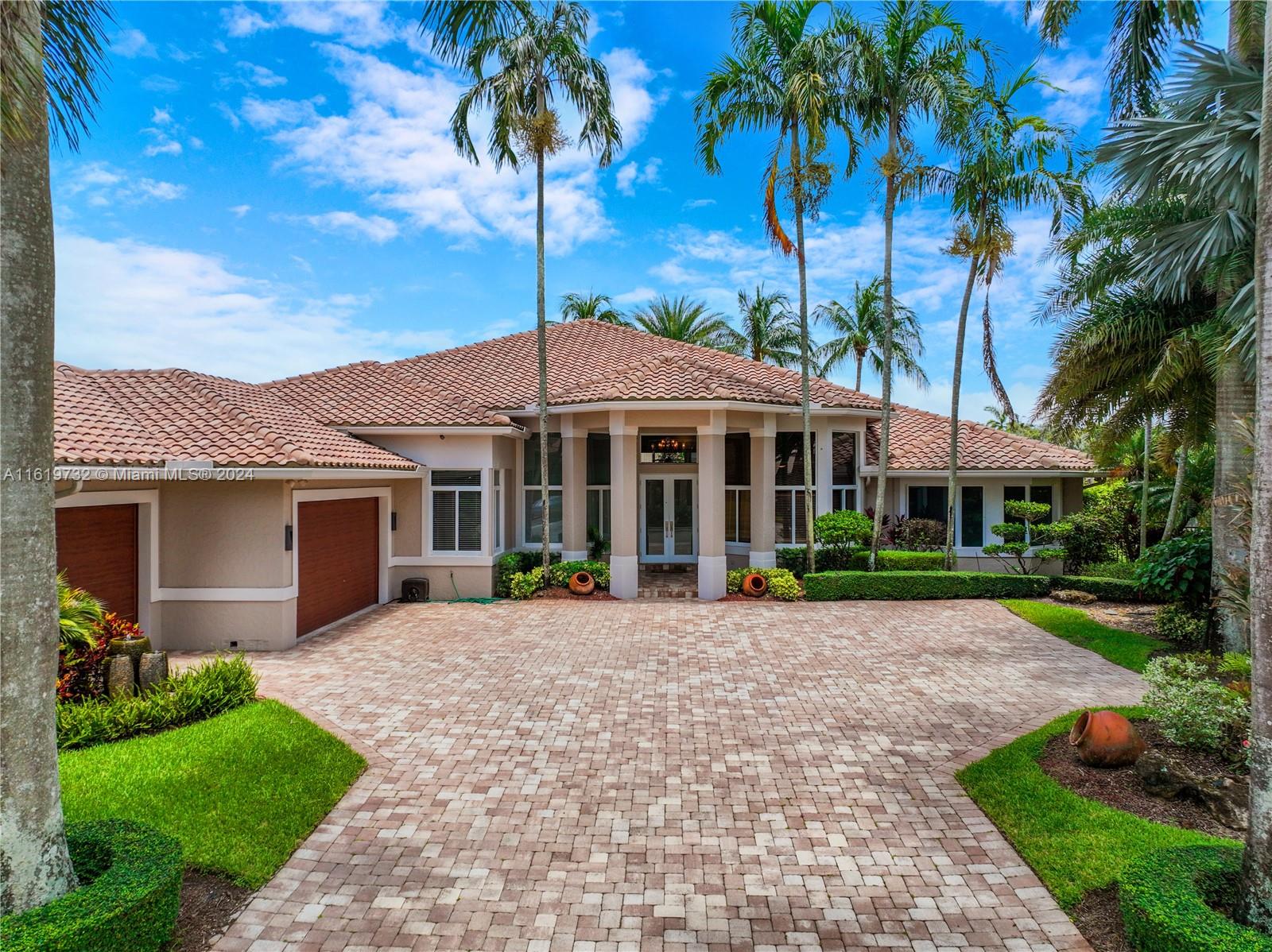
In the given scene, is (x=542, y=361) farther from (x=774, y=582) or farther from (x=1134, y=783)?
(x=1134, y=783)

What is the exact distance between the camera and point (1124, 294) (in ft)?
42.4

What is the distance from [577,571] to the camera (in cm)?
1563

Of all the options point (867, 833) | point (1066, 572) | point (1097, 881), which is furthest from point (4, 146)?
point (1066, 572)

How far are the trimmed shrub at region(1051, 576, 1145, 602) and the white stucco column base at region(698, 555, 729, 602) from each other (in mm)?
8312

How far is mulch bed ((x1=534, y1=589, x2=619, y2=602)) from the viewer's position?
15172 millimetres

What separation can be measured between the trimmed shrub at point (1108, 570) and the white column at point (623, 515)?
1164 cm

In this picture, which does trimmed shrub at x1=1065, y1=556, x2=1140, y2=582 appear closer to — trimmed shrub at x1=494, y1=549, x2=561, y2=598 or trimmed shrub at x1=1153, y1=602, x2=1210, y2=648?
trimmed shrub at x1=1153, y1=602, x2=1210, y2=648

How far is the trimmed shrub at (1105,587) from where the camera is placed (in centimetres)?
1498

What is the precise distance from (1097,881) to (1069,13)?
1483 centimetres

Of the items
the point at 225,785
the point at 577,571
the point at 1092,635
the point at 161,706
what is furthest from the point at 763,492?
the point at 225,785

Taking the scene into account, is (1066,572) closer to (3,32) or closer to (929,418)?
(929,418)

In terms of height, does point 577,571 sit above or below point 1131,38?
below

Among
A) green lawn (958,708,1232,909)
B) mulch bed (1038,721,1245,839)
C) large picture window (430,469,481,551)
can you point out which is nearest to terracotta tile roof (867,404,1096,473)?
large picture window (430,469,481,551)

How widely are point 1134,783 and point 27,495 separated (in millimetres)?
8830
